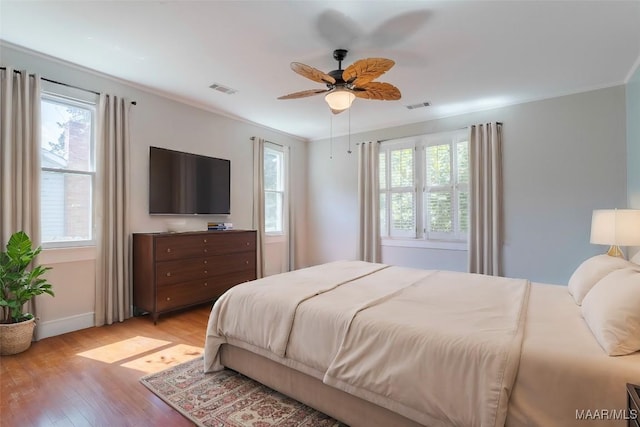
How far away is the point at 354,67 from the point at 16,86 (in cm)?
307

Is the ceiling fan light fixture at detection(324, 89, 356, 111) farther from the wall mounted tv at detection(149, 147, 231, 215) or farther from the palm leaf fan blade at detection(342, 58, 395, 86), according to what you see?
the wall mounted tv at detection(149, 147, 231, 215)

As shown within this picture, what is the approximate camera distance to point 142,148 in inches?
150

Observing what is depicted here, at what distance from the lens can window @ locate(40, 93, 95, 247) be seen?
3.14 meters

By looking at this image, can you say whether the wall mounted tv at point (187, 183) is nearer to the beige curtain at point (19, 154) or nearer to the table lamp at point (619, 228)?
the beige curtain at point (19, 154)

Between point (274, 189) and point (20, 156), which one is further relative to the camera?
point (274, 189)

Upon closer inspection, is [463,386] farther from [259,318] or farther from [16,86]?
[16,86]

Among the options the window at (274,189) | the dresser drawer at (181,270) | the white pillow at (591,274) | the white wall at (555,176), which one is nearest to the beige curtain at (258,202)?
the window at (274,189)

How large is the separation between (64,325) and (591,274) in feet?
14.9

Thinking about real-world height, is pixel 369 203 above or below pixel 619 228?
above

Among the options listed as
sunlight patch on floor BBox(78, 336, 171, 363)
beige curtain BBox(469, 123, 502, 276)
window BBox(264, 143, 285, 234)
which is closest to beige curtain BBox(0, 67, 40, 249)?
sunlight patch on floor BBox(78, 336, 171, 363)

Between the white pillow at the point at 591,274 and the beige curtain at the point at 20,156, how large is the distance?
4407mm

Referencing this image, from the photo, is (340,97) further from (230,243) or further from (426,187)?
(426,187)

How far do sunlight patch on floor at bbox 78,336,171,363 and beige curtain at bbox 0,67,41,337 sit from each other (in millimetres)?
796

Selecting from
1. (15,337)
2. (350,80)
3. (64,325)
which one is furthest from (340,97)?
(64,325)
